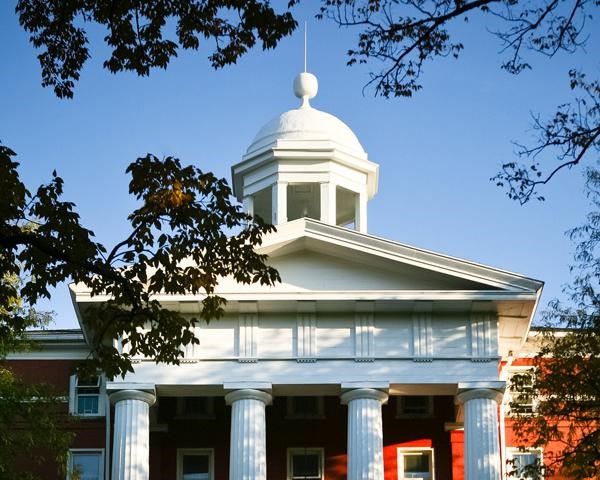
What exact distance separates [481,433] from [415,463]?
5.28 metres

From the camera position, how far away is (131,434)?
4125 cm

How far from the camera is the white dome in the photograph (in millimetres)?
49469

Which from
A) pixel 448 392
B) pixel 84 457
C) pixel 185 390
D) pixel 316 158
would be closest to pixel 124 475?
pixel 185 390

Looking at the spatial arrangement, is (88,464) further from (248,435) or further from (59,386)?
(248,435)

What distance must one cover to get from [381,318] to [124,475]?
8406 mm

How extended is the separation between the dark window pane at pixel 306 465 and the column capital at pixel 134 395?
6.09 m

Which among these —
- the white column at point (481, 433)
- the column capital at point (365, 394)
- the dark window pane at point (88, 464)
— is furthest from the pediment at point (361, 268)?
the dark window pane at point (88, 464)

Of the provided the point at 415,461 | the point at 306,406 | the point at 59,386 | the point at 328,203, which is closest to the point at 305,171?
the point at 328,203

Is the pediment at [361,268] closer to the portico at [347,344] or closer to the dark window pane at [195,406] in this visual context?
the portico at [347,344]

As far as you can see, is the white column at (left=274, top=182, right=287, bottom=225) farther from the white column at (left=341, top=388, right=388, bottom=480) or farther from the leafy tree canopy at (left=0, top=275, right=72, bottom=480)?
the leafy tree canopy at (left=0, top=275, right=72, bottom=480)

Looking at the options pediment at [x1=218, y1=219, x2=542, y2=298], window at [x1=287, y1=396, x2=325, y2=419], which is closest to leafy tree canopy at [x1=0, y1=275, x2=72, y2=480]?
pediment at [x1=218, y1=219, x2=542, y2=298]

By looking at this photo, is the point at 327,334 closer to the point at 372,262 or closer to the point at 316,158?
the point at 372,262

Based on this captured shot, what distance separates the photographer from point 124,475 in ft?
133

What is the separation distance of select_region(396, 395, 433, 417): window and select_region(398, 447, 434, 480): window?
1093 millimetres
